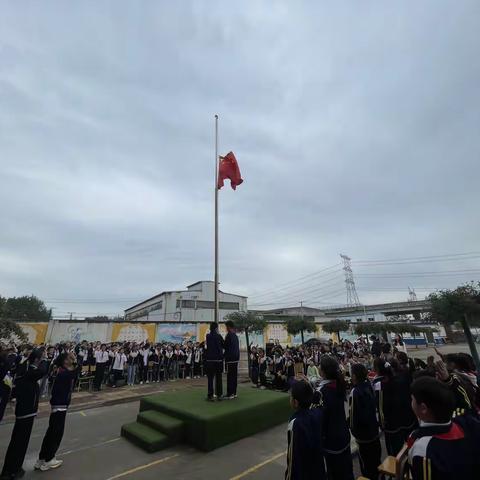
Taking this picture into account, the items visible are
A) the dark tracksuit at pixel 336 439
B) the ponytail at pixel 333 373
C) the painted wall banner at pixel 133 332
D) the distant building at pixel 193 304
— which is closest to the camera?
the dark tracksuit at pixel 336 439

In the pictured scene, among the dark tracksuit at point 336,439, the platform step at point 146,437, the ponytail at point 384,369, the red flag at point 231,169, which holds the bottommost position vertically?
the platform step at point 146,437

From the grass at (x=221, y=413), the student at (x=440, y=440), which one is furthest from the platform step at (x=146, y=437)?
the student at (x=440, y=440)

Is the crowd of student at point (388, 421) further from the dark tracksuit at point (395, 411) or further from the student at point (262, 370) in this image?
the student at point (262, 370)

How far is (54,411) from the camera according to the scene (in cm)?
557

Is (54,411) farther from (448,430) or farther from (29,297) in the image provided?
(29,297)

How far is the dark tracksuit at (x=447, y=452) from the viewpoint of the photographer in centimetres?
180

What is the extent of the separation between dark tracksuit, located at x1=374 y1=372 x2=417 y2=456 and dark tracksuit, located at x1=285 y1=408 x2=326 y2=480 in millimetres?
2063

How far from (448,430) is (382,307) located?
76.6 metres

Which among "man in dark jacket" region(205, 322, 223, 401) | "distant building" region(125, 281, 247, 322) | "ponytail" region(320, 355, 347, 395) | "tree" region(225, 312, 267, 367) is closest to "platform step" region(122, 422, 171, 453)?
"man in dark jacket" region(205, 322, 223, 401)

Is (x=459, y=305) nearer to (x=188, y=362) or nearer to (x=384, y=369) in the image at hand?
(x=384, y=369)

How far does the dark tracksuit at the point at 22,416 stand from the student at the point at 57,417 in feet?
1.00

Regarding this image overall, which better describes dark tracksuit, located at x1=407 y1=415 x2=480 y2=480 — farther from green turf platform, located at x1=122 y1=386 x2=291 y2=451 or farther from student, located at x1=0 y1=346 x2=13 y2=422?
student, located at x1=0 y1=346 x2=13 y2=422

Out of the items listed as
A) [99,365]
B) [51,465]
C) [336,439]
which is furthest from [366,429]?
[99,365]

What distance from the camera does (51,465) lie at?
17.9ft
